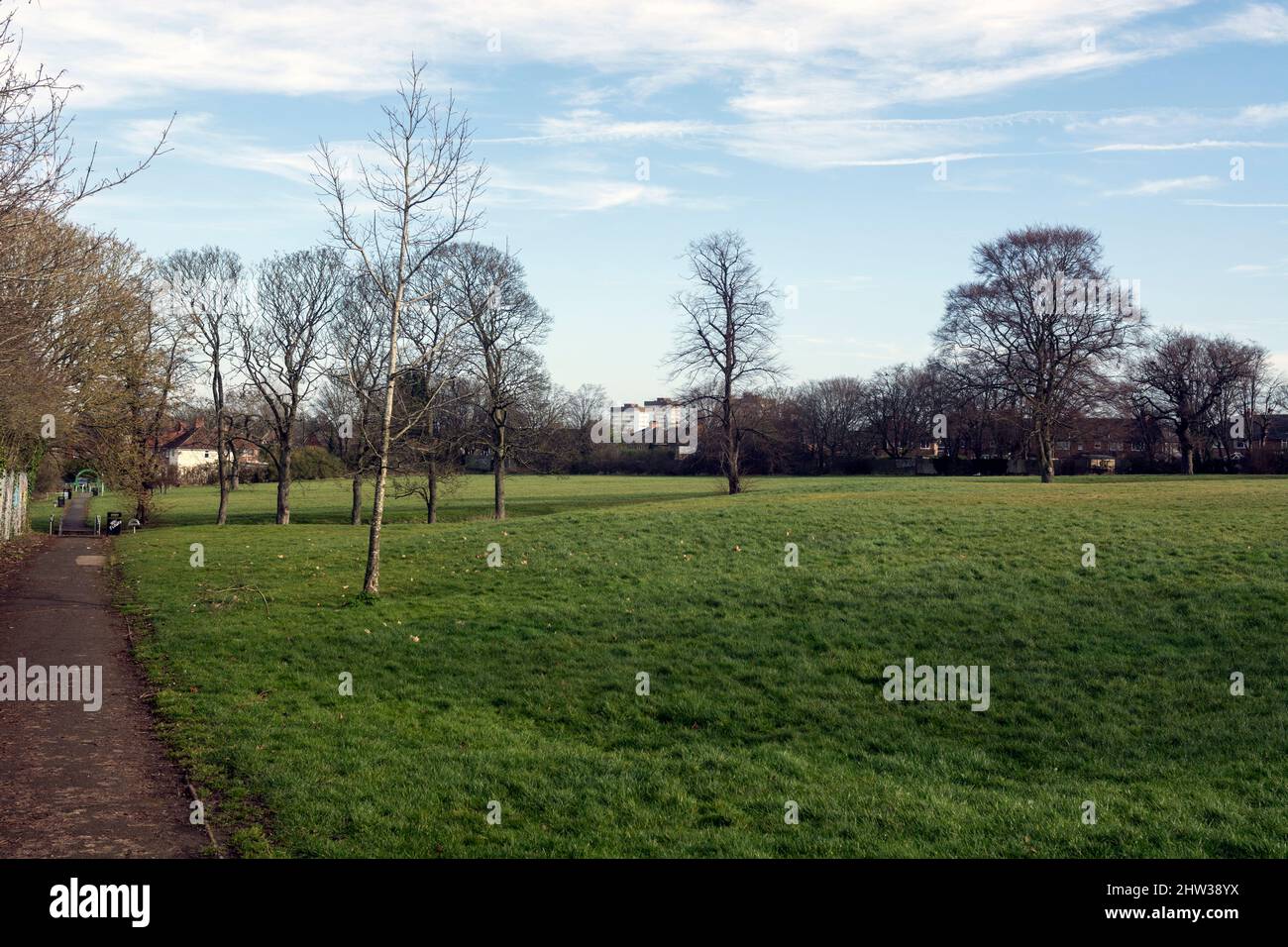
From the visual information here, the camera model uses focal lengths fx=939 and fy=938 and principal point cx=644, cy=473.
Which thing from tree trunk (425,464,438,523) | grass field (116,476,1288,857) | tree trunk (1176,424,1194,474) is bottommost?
grass field (116,476,1288,857)

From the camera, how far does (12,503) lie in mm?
33938

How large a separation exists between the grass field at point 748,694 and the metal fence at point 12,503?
13.1 m

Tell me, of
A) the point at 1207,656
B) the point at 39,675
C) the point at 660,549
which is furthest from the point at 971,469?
the point at 39,675

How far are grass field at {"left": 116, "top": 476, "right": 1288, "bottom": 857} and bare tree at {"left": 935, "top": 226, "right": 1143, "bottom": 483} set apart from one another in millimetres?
27639

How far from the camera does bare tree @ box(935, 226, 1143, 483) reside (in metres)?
50.0

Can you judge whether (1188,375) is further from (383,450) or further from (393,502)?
(383,450)

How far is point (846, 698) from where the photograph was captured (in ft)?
39.2

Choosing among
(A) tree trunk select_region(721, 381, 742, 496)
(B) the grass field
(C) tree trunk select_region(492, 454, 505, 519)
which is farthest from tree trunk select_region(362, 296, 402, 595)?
(A) tree trunk select_region(721, 381, 742, 496)

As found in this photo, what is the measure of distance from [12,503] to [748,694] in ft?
107

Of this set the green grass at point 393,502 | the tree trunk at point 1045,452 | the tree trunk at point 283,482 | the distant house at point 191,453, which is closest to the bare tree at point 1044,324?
the tree trunk at point 1045,452

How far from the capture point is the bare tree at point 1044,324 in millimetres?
50000

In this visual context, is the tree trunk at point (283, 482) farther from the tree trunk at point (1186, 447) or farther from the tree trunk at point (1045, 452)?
the tree trunk at point (1186, 447)

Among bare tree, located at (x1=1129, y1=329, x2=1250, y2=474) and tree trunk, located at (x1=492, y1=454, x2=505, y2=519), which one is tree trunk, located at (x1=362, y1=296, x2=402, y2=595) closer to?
tree trunk, located at (x1=492, y1=454, x2=505, y2=519)

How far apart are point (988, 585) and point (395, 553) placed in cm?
1442
